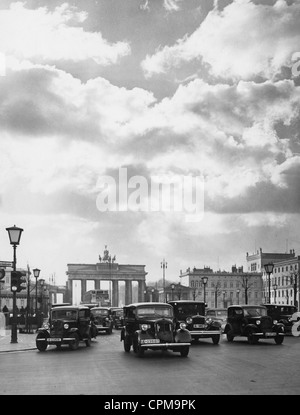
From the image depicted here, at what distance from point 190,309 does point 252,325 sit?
4027mm

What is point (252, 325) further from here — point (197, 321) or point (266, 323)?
point (197, 321)

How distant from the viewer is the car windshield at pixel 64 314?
2620 centimetres

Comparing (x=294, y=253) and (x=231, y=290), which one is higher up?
(x=294, y=253)

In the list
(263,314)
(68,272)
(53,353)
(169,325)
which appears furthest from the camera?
(68,272)

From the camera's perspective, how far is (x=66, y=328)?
2548cm

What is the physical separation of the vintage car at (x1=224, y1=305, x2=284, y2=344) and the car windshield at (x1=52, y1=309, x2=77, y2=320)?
7653 millimetres

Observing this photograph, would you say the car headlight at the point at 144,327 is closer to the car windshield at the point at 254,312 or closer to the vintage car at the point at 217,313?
the car windshield at the point at 254,312

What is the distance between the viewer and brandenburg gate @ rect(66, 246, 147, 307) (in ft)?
398

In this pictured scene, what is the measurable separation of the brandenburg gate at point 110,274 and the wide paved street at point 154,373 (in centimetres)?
9980
